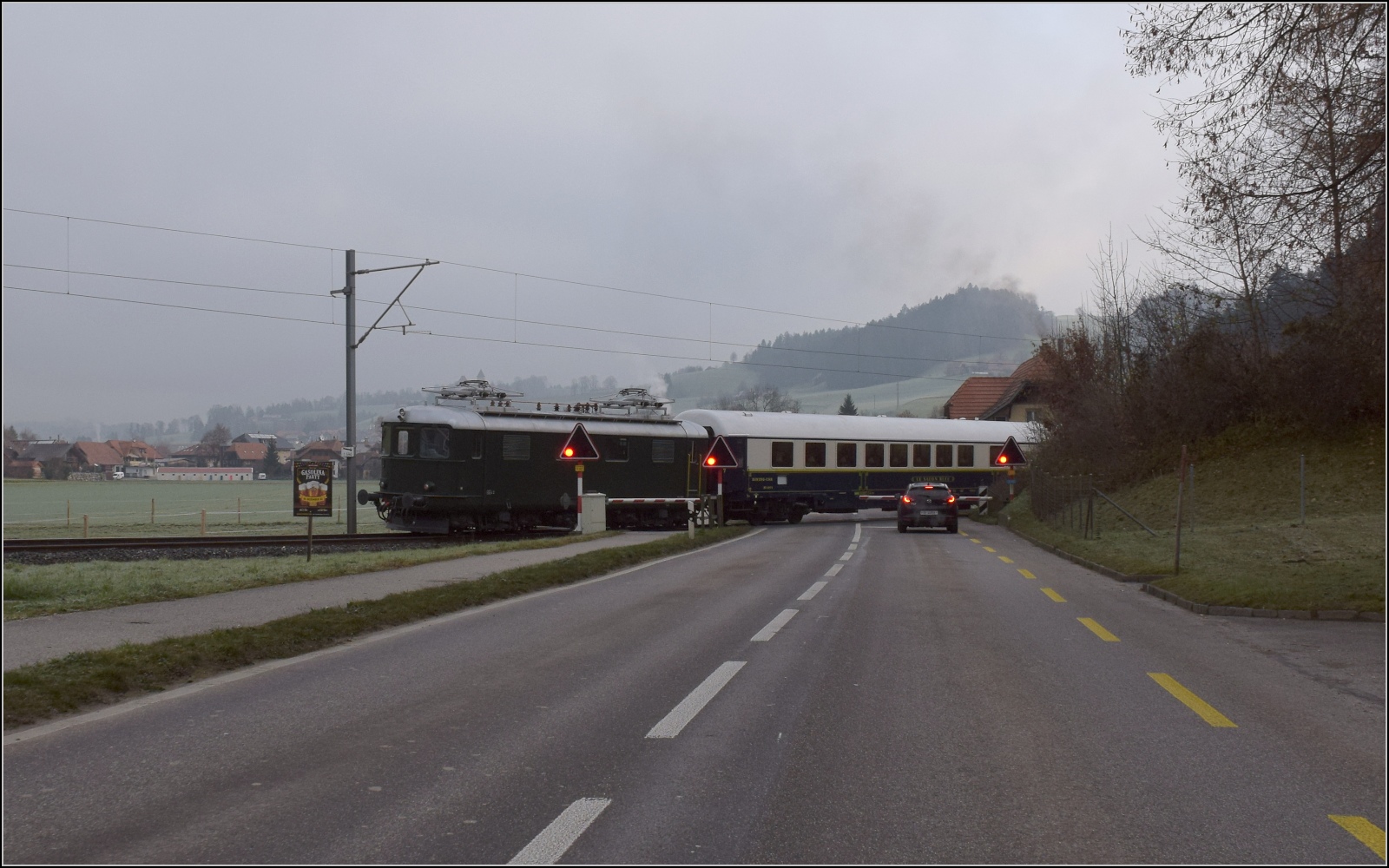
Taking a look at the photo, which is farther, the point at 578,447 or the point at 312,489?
the point at 578,447

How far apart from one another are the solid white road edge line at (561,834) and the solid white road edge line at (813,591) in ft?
31.5

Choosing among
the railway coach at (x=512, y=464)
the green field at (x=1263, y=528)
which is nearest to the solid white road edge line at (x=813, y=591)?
the green field at (x=1263, y=528)

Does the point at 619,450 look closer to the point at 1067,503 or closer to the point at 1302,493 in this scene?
the point at 1067,503

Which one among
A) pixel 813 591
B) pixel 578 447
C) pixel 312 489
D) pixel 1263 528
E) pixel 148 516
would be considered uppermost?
pixel 578 447

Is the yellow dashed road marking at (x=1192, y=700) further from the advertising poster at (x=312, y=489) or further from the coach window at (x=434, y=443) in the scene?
the coach window at (x=434, y=443)

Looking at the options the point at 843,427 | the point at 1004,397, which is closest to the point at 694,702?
the point at 843,427

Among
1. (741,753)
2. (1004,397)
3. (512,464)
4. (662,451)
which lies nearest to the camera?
(741,753)

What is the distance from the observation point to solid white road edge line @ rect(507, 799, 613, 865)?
432cm

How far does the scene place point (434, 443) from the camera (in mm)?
29344

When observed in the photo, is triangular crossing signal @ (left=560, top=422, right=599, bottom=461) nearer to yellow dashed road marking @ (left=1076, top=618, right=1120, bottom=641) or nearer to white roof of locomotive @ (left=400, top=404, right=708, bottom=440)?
white roof of locomotive @ (left=400, top=404, right=708, bottom=440)

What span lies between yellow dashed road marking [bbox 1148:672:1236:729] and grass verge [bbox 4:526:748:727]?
286 inches

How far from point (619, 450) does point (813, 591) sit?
1911cm

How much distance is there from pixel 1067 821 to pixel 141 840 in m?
4.00

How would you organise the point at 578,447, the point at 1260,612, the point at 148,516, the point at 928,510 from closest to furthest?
1. the point at 1260,612
2. the point at 578,447
3. the point at 928,510
4. the point at 148,516
